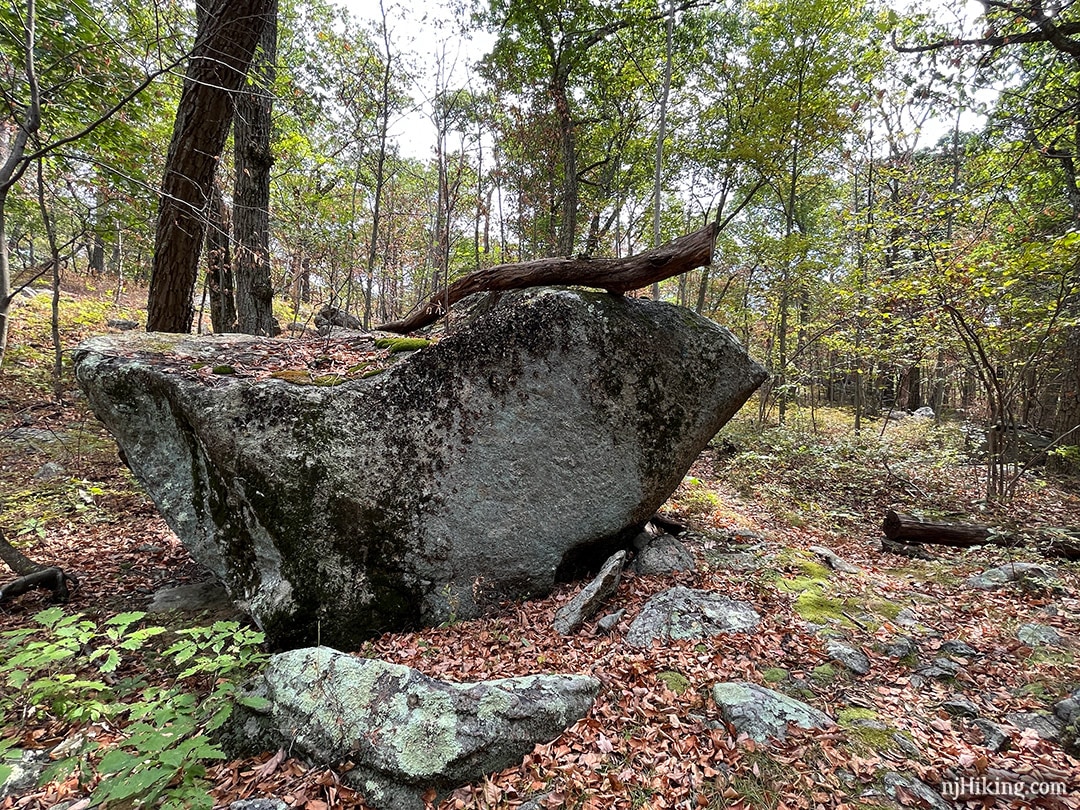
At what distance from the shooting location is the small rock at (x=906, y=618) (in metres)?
4.36

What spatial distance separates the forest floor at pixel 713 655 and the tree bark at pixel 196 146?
312 centimetres

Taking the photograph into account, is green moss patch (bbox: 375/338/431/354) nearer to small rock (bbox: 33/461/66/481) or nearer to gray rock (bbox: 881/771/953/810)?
gray rock (bbox: 881/771/953/810)

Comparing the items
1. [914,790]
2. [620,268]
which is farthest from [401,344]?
[914,790]

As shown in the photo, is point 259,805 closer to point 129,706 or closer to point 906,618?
point 129,706

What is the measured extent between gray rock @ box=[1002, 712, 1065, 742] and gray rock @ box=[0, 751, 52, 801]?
20.5 feet

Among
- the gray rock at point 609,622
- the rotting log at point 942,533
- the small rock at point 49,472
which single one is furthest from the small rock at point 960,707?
the small rock at point 49,472

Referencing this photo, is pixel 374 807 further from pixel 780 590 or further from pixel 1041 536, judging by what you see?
pixel 1041 536

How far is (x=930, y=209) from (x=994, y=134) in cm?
210

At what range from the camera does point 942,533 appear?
644 cm

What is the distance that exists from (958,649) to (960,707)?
0.91 m

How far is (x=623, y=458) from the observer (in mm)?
5043

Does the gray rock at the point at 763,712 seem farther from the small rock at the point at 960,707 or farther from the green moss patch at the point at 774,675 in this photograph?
the small rock at the point at 960,707

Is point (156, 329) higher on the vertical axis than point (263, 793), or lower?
higher

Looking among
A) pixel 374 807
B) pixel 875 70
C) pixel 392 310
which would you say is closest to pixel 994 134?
pixel 875 70
